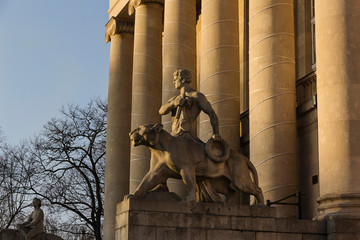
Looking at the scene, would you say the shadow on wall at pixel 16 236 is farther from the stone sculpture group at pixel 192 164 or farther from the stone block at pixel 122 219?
the stone block at pixel 122 219

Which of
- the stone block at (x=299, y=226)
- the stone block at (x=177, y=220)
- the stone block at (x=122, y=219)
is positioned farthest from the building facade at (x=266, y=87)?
the stone block at (x=122, y=219)

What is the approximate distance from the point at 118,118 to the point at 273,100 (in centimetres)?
1503

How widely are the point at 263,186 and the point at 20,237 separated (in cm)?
1431

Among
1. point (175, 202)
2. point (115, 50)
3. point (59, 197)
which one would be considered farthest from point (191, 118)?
point (59, 197)

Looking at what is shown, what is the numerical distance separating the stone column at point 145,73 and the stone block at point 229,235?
1458 cm

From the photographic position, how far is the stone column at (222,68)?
89.4ft

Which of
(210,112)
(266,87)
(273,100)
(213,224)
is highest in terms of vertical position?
(266,87)

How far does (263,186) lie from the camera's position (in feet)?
75.6

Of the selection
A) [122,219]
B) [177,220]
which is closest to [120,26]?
[122,219]

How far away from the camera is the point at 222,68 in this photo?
89.8ft

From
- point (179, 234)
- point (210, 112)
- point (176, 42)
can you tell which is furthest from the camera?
point (176, 42)

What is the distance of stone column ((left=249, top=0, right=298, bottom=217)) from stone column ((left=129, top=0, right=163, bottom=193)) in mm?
9218

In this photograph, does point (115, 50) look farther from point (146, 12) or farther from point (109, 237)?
point (109, 237)

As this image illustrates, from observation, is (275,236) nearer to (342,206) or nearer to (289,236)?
(289,236)
